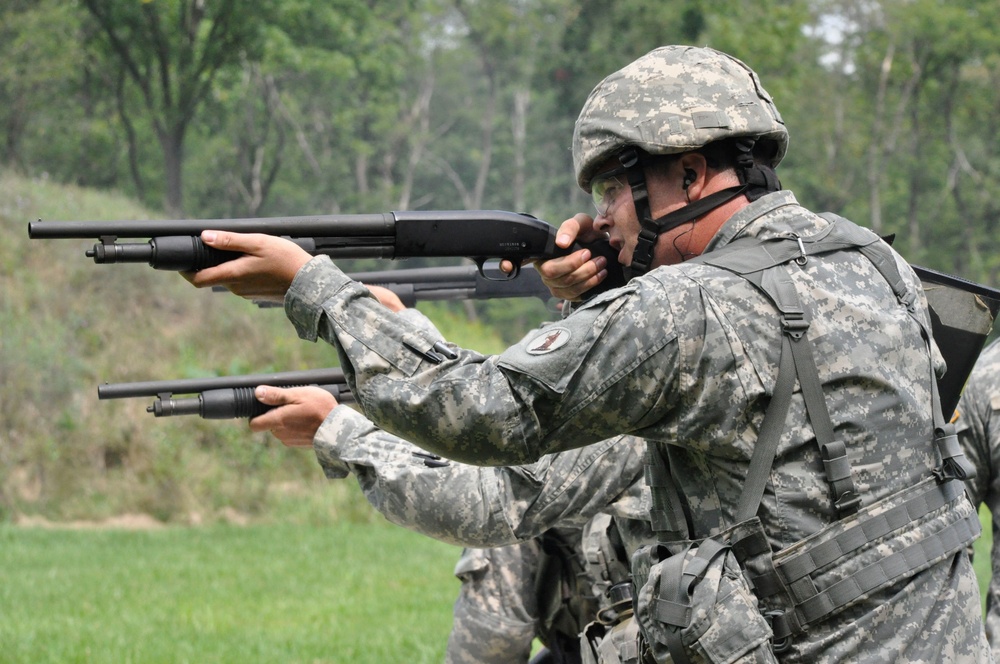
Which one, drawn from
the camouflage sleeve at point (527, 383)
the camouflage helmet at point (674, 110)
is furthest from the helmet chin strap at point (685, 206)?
the camouflage sleeve at point (527, 383)

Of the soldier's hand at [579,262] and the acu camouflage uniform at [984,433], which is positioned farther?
the acu camouflage uniform at [984,433]

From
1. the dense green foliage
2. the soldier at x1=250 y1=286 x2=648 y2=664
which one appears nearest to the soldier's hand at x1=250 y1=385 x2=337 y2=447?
the soldier at x1=250 y1=286 x2=648 y2=664

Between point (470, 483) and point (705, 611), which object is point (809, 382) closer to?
point (705, 611)

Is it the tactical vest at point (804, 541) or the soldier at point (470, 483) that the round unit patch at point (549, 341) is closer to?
the tactical vest at point (804, 541)

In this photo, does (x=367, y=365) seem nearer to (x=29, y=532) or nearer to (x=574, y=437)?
(x=574, y=437)

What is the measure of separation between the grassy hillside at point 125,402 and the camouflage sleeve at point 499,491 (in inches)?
476

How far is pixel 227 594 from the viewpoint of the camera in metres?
10.7

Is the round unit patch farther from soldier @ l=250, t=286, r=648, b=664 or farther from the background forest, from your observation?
the background forest

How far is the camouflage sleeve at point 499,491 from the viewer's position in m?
4.11

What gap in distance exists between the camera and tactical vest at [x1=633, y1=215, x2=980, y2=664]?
2764mm

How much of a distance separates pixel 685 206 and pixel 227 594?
27.9 ft

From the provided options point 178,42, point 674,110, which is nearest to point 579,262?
point 674,110

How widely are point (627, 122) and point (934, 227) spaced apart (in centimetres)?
4492

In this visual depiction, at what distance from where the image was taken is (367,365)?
2.81m
